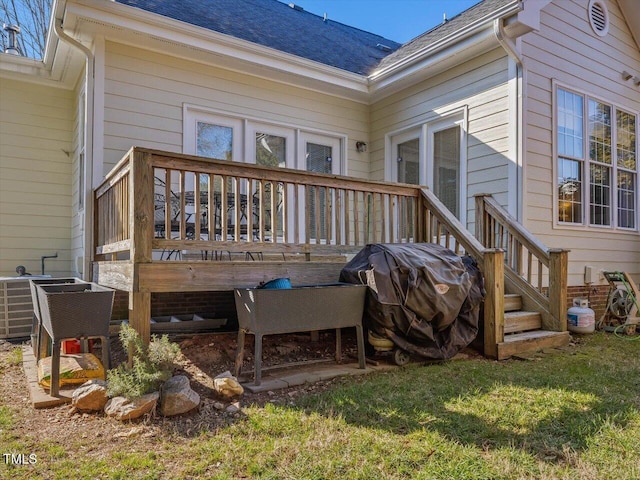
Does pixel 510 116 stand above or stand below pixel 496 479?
above

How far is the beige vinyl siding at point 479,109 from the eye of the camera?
223 inches

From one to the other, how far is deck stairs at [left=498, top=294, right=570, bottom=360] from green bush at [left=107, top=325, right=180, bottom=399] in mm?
3038

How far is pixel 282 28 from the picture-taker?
7578 mm

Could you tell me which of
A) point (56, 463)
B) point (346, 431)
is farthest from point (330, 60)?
point (56, 463)

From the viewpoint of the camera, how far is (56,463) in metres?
2.17

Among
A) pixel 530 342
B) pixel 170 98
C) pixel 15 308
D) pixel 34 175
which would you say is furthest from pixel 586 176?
pixel 34 175

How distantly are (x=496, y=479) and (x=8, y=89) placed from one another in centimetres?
741

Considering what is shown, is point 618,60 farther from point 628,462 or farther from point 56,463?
point 56,463

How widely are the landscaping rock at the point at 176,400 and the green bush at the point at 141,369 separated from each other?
0.39 feet

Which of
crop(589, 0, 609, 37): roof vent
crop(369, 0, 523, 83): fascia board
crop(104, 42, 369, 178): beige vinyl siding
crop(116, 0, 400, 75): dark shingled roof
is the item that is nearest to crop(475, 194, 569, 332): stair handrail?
crop(369, 0, 523, 83): fascia board

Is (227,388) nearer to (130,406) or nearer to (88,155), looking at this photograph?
(130,406)

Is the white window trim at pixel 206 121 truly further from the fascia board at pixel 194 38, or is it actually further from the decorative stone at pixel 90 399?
the decorative stone at pixel 90 399

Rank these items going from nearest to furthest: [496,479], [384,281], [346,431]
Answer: [496,479] → [346,431] → [384,281]

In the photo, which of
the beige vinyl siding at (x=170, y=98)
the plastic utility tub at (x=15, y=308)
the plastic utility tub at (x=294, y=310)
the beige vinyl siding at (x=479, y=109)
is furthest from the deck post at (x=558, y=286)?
the plastic utility tub at (x=15, y=308)
